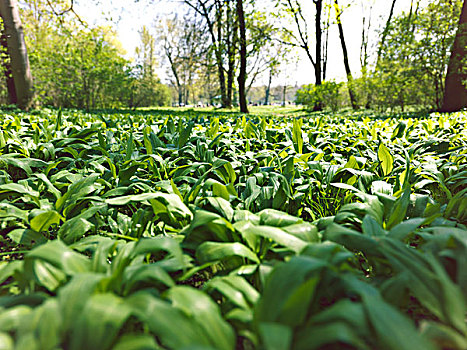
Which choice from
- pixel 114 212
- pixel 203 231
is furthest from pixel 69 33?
pixel 203 231

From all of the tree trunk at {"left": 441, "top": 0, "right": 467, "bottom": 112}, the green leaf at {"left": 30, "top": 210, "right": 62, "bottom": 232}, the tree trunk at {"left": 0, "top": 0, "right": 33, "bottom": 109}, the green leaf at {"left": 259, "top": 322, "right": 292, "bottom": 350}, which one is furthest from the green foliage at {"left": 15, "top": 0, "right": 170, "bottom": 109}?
the tree trunk at {"left": 441, "top": 0, "right": 467, "bottom": 112}

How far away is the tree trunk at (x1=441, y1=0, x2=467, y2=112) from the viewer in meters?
8.25

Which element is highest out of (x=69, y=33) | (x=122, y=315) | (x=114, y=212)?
(x=69, y=33)

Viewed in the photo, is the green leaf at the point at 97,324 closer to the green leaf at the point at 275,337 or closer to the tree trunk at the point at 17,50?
the green leaf at the point at 275,337

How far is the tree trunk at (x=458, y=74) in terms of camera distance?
325 inches

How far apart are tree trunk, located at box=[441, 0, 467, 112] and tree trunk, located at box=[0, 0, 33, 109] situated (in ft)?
42.9

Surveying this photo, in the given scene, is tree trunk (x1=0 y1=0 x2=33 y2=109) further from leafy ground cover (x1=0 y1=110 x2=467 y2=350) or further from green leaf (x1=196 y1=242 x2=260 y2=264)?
green leaf (x1=196 y1=242 x2=260 y2=264)

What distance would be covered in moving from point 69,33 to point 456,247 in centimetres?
1280

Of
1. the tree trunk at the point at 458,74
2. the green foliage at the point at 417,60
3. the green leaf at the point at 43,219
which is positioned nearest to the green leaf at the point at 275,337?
the green leaf at the point at 43,219

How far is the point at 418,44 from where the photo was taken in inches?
373

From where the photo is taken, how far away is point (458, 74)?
8859 mm

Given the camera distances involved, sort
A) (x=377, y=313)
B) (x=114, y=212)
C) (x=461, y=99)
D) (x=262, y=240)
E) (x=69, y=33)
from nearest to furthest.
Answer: (x=377, y=313), (x=262, y=240), (x=114, y=212), (x=461, y=99), (x=69, y=33)

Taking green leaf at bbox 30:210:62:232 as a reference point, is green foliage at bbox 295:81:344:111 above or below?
above

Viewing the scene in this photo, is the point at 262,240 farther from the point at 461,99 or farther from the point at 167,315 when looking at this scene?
the point at 461,99
